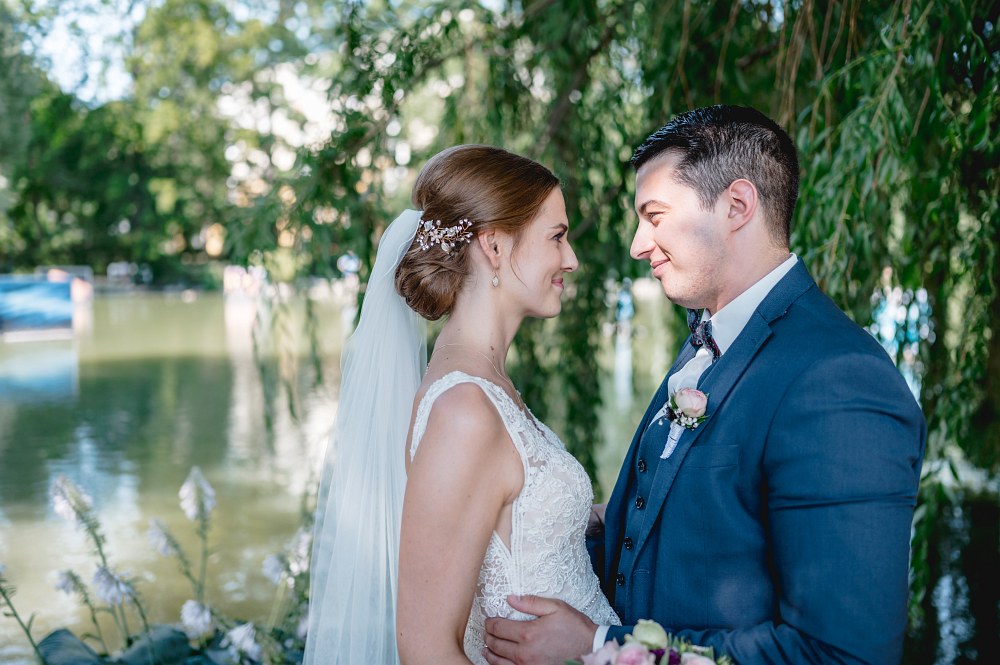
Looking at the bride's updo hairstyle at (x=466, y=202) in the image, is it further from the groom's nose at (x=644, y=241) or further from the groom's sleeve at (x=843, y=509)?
the groom's sleeve at (x=843, y=509)

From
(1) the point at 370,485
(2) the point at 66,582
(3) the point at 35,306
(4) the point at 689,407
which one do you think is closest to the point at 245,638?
(2) the point at 66,582

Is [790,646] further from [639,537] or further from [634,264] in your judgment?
[634,264]

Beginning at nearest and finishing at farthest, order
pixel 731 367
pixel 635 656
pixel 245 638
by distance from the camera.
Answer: pixel 635 656 < pixel 731 367 < pixel 245 638

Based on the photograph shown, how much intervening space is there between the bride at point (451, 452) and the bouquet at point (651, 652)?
38 cm

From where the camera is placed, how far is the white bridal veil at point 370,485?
2.15m

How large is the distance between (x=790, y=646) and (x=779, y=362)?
1.56 ft

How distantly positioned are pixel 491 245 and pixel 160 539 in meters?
1.82

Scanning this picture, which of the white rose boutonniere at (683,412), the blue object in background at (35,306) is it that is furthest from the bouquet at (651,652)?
the blue object in background at (35,306)

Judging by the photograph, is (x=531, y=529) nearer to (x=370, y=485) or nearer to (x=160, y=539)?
(x=370, y=485)

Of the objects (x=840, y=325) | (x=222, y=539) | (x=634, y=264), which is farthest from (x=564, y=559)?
(x=222, y=539)

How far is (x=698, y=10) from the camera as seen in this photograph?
3701mm

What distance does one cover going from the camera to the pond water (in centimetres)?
501

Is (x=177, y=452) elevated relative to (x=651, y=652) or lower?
lower

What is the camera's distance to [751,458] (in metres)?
1.55
